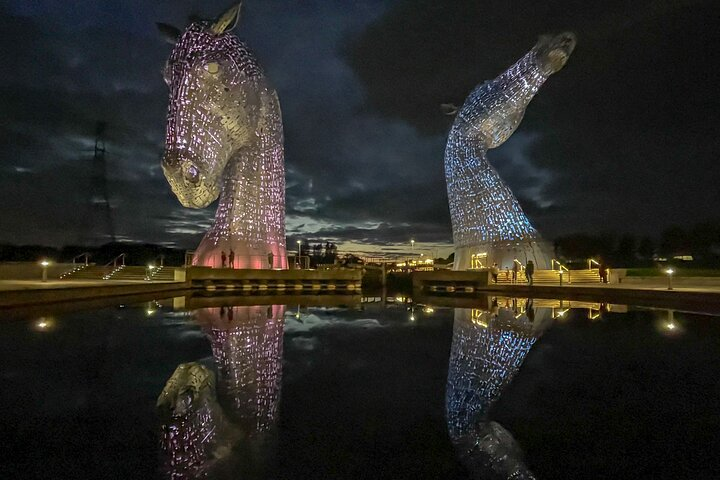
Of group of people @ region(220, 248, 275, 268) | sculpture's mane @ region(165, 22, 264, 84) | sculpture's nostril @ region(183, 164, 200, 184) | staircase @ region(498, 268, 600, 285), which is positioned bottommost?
staircase @ region(498, 268, 600, 285)

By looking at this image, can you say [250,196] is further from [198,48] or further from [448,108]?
[448,108]

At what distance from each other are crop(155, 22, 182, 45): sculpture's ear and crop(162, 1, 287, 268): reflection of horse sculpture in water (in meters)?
0.03

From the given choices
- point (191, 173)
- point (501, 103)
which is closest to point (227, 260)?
point (191, 173)

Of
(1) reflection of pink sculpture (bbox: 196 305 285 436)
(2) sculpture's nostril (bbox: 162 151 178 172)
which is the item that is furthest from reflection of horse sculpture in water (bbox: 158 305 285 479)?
(2) sculpture's nostril (bbox: 162 151 178 172)

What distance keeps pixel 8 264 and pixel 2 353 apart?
18.0 meters

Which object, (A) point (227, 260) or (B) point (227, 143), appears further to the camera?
(A) point (227, 260)

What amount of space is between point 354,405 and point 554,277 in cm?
2088

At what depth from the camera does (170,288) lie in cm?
1731

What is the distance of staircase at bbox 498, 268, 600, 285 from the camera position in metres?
22.6

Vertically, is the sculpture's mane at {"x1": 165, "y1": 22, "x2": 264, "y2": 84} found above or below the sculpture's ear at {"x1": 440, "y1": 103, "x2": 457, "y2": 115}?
below

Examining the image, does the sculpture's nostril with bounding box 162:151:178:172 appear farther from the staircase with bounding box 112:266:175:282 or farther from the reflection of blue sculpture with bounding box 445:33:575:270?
the reflection of blue sculpture with bounding box 445:33:575:270

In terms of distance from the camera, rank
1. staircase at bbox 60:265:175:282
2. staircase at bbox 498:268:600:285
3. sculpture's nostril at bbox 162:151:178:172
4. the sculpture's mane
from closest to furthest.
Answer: sculpture's nostril at bbox 162:151:178:172 → the sculpture's mane → staircase at bbox 60:265:175:282 → staircase at bbox 498:268:600:285

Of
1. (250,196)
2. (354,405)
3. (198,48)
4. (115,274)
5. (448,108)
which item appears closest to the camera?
(354,405)

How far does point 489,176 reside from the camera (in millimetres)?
23672
